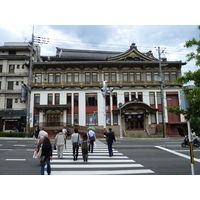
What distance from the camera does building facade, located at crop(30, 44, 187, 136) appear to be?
33.0 metres

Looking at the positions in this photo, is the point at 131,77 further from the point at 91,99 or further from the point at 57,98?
the point at 57,98

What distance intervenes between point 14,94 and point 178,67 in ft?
111

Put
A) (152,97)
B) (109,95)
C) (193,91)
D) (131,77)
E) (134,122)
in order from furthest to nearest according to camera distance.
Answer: (131,77) < (152,97) < (109,95) < (134,122) < (193,91)

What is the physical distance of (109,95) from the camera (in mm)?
34594

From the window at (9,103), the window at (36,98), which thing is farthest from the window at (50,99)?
the window at (9,103)

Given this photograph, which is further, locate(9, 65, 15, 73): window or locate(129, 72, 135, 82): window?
locate(9, 65, 15, 73): window

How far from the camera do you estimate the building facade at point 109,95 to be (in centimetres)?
3303

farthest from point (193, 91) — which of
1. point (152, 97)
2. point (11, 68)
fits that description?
point (11, 68)

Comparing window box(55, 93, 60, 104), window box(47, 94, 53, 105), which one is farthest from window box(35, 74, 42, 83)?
window box(55, 93, 60, 104)

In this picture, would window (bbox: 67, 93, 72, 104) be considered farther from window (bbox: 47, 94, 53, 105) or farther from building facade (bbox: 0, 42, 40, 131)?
building facade (bbox: 0, 42, 40, 131)

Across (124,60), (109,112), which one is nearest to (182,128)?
(109,112)

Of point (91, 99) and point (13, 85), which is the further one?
point (13, 85)

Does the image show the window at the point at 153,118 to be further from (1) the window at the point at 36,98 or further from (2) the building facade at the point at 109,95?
(1) the window at the point at 36,98

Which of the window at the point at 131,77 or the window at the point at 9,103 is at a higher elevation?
the window at the point at 131,77
